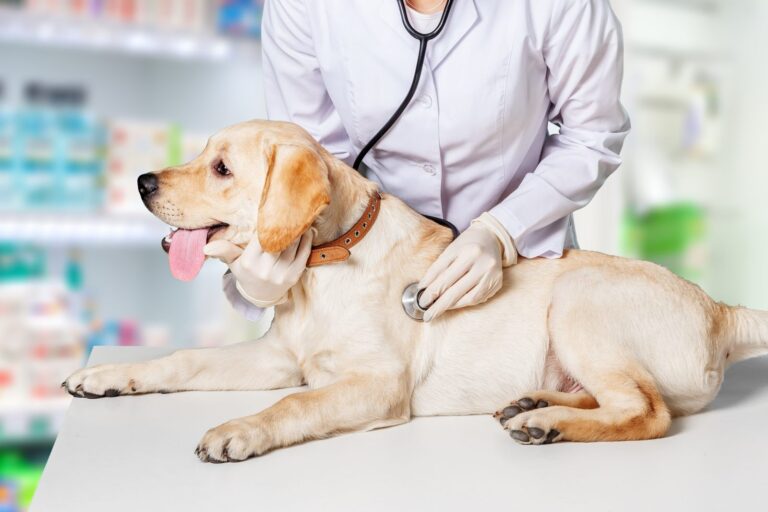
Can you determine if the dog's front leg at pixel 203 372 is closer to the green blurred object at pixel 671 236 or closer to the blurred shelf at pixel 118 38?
the blurred shelf at pixel 118 38

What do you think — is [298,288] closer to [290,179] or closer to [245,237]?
[245,237]

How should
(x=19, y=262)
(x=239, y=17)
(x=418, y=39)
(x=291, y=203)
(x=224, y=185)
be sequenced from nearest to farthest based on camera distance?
1. (x=291, y=203)
2. (x=224, y=185)
3. (x=418, y=39)
4. (x=239, y=17)
5. (x=19, y=262)

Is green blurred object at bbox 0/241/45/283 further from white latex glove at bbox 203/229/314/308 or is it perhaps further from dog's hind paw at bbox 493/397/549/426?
dog's hind paw at bbox 493/397/549/426

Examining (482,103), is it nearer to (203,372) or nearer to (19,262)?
(203,372)

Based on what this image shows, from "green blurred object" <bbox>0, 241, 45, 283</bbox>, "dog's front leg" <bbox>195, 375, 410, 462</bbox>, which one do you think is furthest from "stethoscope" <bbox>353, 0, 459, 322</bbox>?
"green blurred object" <bbox>0, 241, 45, 283</bbox>

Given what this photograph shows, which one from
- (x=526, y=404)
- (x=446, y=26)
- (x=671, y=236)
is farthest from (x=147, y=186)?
(x=671, y=236)

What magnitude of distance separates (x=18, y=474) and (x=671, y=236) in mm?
2854

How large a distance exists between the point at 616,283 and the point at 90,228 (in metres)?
1.85

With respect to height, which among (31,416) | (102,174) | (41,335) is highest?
(102,174)

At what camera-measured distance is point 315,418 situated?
3.81 ft

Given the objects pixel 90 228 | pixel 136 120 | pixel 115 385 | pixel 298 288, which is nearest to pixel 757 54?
pixel 136 120

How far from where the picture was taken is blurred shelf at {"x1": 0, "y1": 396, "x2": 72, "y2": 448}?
2.73 meters

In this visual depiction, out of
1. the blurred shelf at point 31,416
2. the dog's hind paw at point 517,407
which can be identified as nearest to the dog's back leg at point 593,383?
the dog's hind paw at point 517,407

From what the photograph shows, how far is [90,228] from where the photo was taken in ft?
8.85
